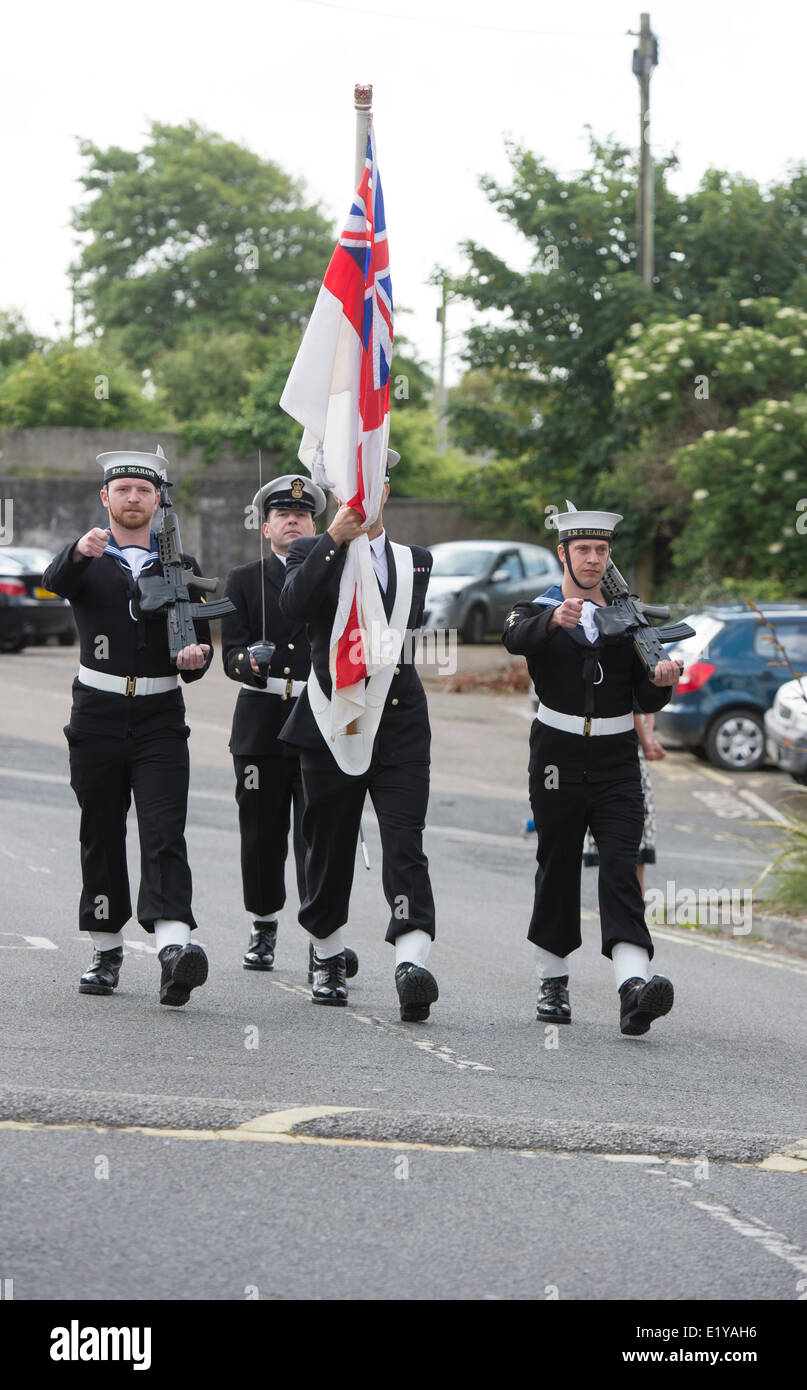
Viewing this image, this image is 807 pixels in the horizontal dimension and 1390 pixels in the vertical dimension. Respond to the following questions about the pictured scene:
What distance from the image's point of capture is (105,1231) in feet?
13.3

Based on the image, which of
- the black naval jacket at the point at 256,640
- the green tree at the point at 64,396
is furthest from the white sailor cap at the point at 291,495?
the green tree at the point at 64,396

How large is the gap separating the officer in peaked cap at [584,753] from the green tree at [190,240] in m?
48.5

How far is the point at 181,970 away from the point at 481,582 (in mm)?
21135

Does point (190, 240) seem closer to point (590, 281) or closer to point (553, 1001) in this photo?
point (590, 281)

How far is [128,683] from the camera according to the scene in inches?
260

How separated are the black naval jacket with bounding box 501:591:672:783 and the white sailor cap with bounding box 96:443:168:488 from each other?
4.64 ft

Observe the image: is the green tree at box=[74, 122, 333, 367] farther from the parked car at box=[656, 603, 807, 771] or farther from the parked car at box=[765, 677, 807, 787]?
the parked car at box=[765, 677, 807, 787]

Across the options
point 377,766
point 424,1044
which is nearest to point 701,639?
point 377,766

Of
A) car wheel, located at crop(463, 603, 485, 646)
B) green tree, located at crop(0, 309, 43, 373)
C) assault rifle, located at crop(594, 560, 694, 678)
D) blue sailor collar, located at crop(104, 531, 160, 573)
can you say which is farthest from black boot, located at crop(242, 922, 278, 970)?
green tree, located at crop(0, 309, 43, 373)

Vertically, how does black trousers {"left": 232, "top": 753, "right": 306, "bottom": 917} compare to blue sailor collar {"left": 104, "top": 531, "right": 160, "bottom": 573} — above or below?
below

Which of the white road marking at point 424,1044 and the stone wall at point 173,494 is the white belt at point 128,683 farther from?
the stone wall at point 173,494

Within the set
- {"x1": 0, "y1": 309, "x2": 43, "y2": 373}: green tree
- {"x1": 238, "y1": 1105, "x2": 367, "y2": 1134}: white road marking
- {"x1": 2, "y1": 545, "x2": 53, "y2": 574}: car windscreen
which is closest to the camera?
{"x1": 238, "y1": 1105, "x2": 367, "y2": 1134}: white road marking

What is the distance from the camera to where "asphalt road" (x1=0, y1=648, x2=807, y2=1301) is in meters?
3.97
